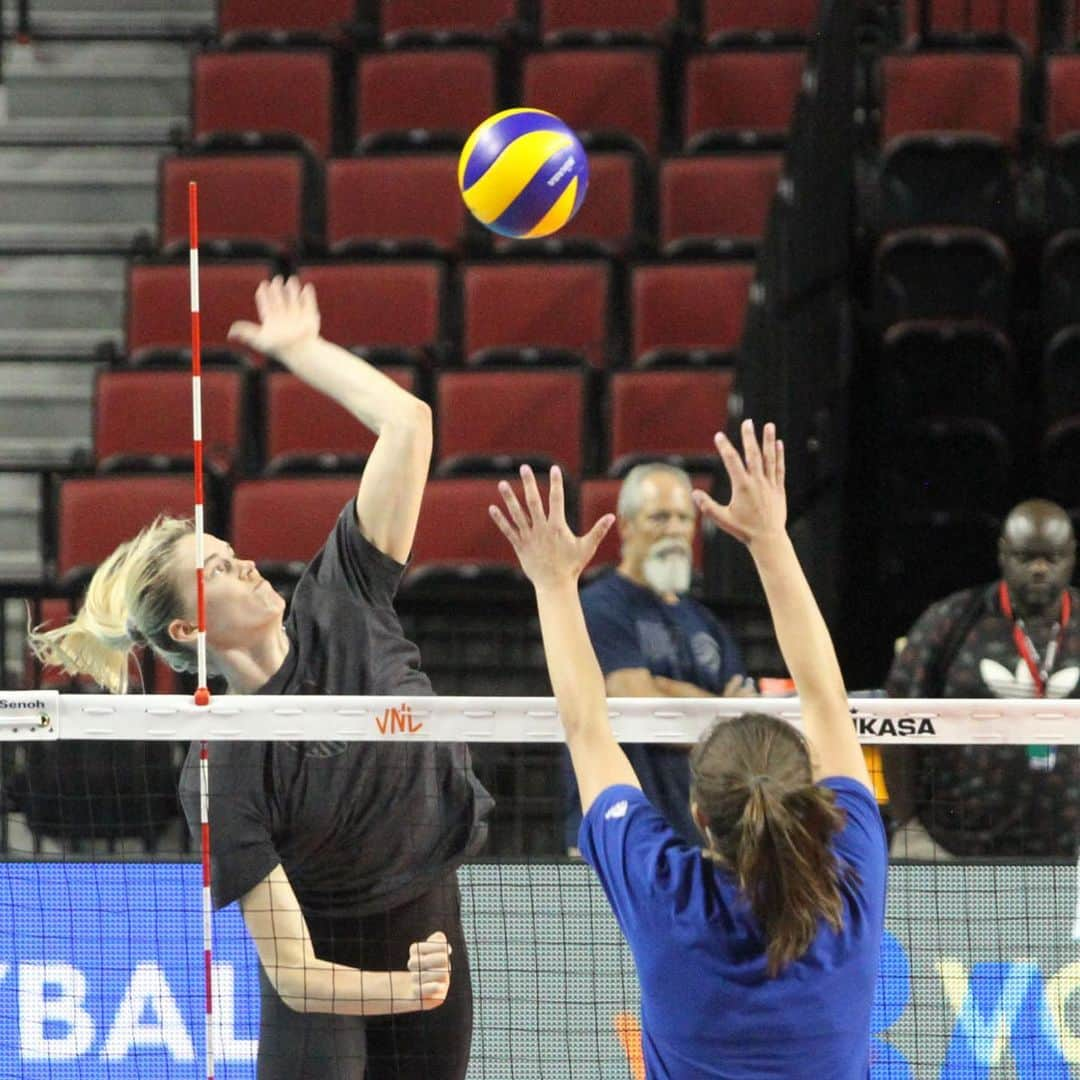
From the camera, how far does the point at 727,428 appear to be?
9.57 metres

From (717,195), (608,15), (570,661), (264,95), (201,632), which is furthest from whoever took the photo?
(608,15)

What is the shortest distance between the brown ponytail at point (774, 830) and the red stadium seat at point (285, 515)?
247 inches

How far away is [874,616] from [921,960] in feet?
13.4

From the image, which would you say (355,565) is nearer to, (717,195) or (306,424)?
(306,424)

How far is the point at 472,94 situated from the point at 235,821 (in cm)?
845

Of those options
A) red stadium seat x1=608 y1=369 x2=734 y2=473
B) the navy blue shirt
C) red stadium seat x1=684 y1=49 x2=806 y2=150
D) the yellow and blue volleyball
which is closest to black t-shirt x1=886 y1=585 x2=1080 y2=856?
the navy blue shirt

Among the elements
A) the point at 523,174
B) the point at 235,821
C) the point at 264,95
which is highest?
the point at 264,95

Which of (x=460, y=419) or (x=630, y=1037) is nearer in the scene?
(x=630, y=1037)

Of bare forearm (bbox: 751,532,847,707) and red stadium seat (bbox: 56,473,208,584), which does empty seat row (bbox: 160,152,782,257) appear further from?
bare forearm (bbox: 751,532,847,707)

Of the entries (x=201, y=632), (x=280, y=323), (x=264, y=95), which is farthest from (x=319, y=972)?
(x=264, y=95)

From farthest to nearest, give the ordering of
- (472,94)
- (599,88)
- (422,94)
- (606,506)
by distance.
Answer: (422,94) < (472,94) < (599,88) < (606,506)

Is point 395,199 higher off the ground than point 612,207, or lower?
higher

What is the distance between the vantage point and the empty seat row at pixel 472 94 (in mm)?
11750

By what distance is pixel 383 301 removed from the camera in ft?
35.3
